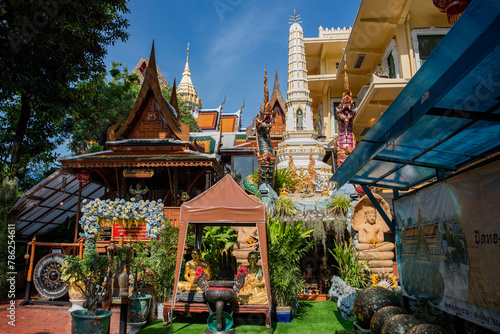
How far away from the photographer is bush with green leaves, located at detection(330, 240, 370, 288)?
8461 millimetres

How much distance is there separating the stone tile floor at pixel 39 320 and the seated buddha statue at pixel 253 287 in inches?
104

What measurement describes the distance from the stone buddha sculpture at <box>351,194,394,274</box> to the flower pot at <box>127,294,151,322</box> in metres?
5.41

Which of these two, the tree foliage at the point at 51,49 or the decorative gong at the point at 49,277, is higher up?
the tree foliage at the point at 51,49

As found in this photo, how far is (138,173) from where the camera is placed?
42.2ft

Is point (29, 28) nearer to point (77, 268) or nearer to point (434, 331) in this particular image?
point (77, 268)

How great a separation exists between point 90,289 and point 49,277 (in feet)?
16.8

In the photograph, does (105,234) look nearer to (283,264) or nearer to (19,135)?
(19,135)

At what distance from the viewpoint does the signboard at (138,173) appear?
1282 cm

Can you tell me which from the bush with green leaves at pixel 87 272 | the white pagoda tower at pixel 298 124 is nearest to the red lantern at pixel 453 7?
the white pagoda tower at pixel 298 124

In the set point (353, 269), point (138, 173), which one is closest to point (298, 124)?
point (138, 173)

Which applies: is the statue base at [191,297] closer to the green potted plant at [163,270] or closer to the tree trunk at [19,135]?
the green potted plant at [163,270]

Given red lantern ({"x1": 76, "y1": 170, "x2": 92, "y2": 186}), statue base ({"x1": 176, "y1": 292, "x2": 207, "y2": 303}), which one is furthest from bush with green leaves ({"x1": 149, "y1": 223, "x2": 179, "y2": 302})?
red lantern ({"x1": 76, "y1": 170, "x2": 92, "y2": 186})

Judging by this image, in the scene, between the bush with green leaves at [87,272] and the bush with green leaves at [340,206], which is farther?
the bush with green leaves at [340,206]

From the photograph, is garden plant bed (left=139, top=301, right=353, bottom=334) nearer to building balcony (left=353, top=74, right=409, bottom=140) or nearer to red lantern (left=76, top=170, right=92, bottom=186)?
red lantern (left=76, top=170, right=92, bottom=186)
